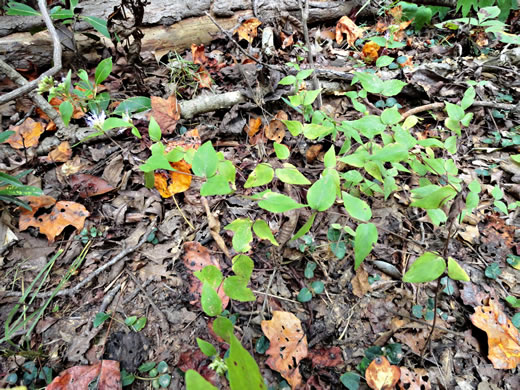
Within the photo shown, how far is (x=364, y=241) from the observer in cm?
109

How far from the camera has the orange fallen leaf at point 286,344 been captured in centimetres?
136

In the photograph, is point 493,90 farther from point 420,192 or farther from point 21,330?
point 21,330

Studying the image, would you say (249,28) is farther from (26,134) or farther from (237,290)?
(237,290)

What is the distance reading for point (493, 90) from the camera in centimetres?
244

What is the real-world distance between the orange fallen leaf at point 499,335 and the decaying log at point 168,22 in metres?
2.96

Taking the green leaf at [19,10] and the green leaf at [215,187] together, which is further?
the green leaf at [19,10]

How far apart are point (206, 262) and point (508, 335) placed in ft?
5.24

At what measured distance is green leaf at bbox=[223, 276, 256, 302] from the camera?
1.26 m

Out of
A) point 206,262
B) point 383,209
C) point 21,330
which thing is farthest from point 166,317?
point 383,209

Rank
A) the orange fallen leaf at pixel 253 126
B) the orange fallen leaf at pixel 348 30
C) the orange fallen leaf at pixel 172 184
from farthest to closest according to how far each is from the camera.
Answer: the orange fallen leaf at pixel 348 30, the orange fallen leaf at pixel 253 126, the orange fallen leaf at pixel 172 184

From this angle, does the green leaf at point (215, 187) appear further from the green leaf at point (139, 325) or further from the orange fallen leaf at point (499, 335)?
the orange fallen leaf at point (499, 335)

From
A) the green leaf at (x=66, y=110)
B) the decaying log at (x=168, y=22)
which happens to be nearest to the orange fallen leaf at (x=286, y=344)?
the green leaf at (x=66, y=110)

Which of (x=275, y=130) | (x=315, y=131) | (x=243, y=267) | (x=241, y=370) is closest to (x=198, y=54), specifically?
(x=275, y=130)

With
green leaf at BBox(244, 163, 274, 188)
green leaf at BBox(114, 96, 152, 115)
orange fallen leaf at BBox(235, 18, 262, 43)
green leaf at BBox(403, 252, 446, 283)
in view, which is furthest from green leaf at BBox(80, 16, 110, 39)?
green leaf at BBox(403, 252, 446, 283)
